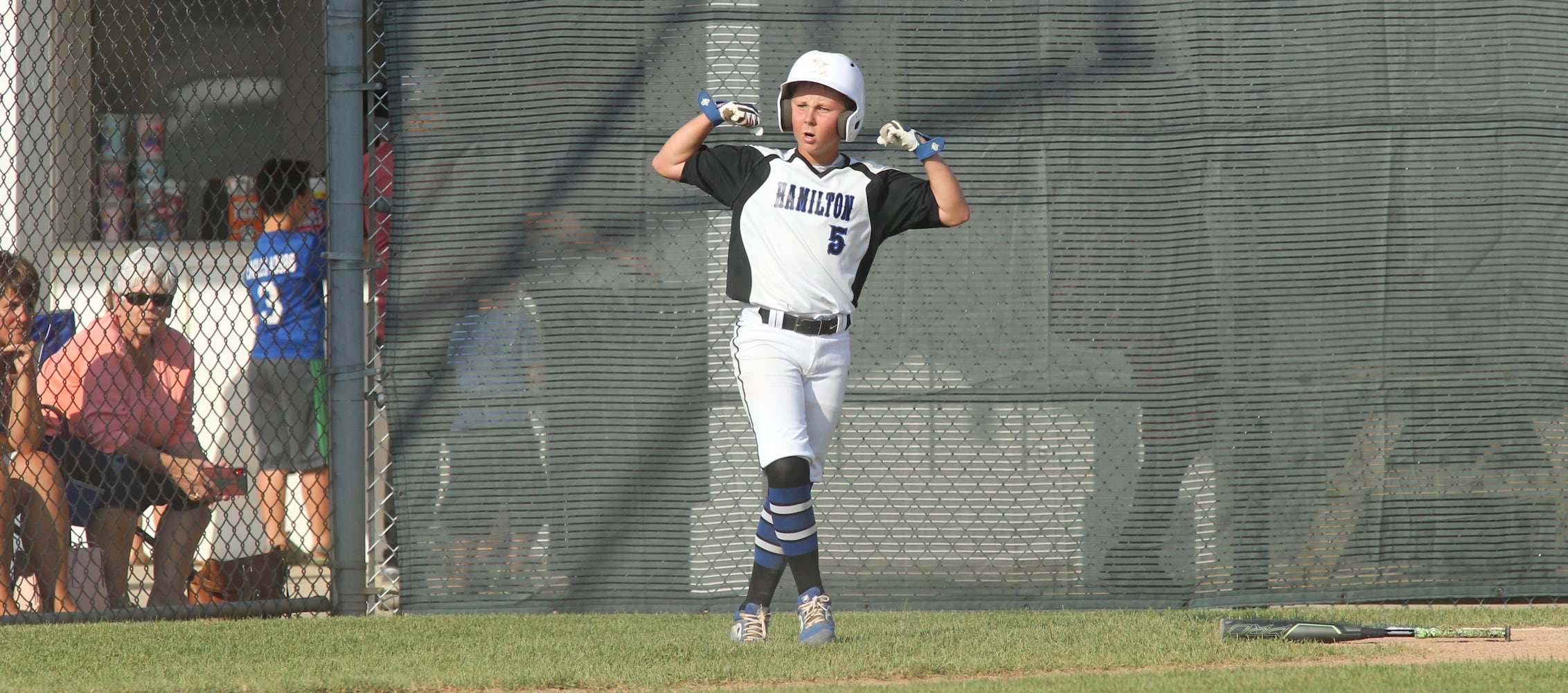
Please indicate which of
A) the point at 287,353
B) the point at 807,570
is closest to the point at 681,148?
the point at 807,570

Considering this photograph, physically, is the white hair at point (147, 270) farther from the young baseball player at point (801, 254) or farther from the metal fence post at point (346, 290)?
the young baseball player at point (801, 254)

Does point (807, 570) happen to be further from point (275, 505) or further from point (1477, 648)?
point (275, 505)


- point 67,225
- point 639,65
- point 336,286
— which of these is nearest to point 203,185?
point 67,225

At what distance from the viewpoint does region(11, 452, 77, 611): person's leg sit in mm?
5215

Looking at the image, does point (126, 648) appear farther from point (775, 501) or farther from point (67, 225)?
point (67, 225)

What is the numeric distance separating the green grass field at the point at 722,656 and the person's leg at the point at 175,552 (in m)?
0.38

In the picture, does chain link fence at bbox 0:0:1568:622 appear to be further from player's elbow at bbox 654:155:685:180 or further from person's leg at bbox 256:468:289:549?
player's elbow at bbox 654:155:685:180

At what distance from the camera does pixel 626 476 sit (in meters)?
5.29

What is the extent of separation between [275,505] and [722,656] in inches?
99.3

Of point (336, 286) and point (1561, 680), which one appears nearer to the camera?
point (1561, 680)

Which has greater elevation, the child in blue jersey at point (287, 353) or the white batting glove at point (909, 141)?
the white batting glove at point (909, 141)

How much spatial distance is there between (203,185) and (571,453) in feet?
13.8

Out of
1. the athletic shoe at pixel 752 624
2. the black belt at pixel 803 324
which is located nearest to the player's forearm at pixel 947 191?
the black belt at pixel 803 324

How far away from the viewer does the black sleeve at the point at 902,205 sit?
4.39 meters
